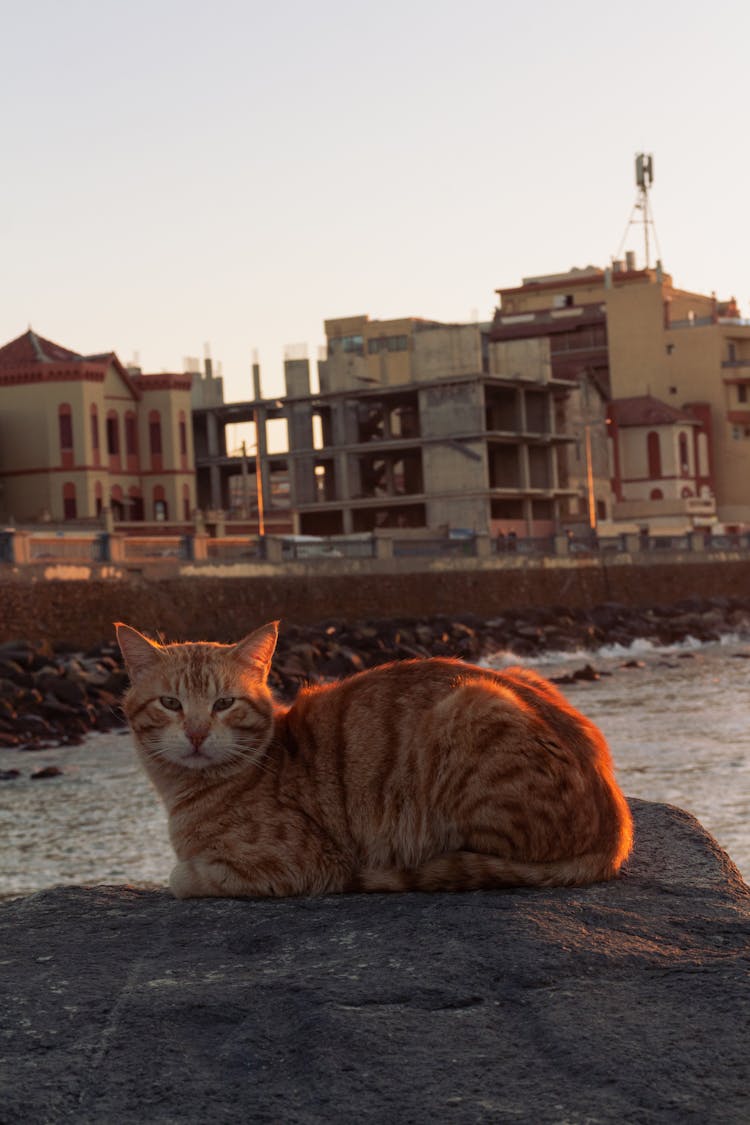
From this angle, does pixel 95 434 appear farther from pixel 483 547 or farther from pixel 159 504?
pixel 483 547

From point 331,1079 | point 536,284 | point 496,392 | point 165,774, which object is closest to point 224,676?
point 165,774

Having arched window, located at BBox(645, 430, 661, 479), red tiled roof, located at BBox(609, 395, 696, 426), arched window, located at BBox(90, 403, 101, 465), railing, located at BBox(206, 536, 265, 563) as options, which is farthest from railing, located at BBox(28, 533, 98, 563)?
arched window, located at BBox(645, 430, 661, 479)

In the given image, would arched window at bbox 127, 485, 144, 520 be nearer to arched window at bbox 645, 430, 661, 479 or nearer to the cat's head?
arched window at bbox 645, 430, 661, 479

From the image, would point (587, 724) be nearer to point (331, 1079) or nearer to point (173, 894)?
point (173, 894)

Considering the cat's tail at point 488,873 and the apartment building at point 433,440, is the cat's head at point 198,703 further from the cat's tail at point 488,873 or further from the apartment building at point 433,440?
the apartment building at point 433,440

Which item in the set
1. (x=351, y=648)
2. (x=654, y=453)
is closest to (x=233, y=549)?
(x=351, y=648)

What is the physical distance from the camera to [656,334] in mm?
90875

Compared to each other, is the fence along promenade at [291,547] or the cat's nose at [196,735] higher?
the fence along promenade at [291,547]

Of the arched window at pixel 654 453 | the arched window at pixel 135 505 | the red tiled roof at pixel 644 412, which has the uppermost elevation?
the red tiled roof at pixel 644 412

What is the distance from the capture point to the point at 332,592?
48531 mm

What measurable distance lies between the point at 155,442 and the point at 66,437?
230 inches

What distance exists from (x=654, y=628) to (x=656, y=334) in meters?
42.6

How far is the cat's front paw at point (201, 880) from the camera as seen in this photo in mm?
5434

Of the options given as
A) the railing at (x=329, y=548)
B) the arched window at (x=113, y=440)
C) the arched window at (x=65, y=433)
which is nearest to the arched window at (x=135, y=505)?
the arched window at (x=113, y=440)
